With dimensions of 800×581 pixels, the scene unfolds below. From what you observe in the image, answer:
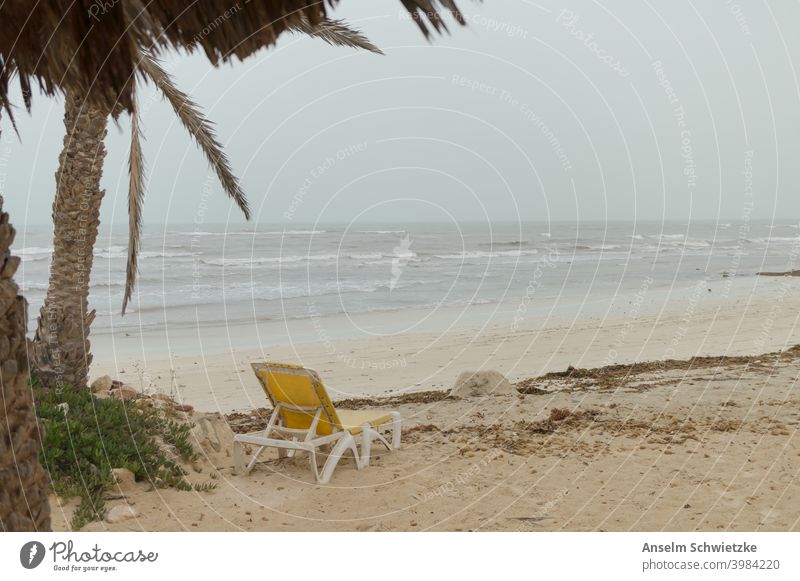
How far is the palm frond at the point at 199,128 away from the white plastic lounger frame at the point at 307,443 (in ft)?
8.88

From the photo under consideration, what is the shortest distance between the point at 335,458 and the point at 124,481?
4.47 feet

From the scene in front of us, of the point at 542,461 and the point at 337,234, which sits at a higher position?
the point at 337,234

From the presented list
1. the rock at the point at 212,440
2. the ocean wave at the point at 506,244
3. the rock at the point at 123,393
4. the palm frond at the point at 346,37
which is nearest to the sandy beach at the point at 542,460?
the rock at the point at 212,440

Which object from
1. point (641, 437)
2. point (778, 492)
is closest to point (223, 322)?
point (641, 437)

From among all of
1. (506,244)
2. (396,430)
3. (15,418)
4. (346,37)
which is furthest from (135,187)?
(506,244)

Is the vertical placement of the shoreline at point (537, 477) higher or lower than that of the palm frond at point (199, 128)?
lower

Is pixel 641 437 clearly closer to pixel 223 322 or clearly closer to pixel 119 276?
pixel 223 322

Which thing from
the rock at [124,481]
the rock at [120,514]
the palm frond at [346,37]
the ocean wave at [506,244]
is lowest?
the rock at [120,514]

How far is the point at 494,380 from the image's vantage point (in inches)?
317

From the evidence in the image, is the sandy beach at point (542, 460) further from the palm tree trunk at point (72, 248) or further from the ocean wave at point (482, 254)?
the ocean wave at point (482, 254)

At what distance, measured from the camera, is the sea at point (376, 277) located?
17.0m

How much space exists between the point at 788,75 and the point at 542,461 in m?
4.67

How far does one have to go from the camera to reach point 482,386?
800cm

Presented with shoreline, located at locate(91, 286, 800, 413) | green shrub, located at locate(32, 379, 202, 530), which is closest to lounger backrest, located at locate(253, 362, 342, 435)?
green shrub, located at locate(32, 379, 202, 530)
